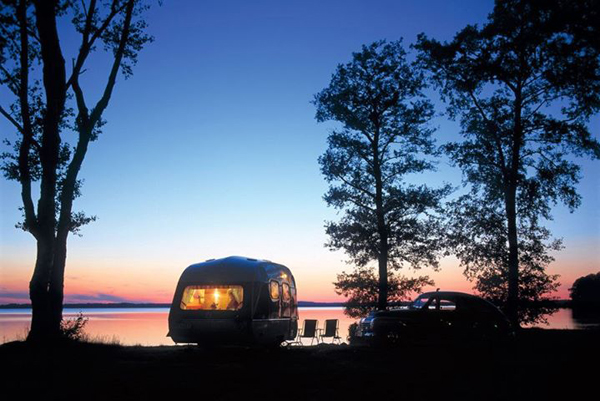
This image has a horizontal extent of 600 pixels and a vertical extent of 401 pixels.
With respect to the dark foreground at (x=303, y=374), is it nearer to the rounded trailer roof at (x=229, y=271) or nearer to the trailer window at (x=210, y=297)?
the trailer window at (x=210, y=297)

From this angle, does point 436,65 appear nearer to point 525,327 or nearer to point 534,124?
point 534,124

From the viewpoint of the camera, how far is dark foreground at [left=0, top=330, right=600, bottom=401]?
309 inches

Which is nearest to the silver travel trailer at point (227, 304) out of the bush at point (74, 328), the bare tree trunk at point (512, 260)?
the bush at point (74, 328)

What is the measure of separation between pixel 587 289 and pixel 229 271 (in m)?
121

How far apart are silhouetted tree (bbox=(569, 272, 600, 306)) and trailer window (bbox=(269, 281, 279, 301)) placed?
368 feet

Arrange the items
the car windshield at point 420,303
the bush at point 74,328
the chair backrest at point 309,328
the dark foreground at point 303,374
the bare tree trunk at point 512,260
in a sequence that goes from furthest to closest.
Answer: the chair backrest at point 309,328
the bare tree trunk at point 512,260
the bush at point 74,328
the car windshield at point 420,303
the dark foreground at point 303,374

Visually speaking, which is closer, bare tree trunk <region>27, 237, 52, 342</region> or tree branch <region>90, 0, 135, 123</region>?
bare tree trunk <region>27, 237, 52, 342</region>

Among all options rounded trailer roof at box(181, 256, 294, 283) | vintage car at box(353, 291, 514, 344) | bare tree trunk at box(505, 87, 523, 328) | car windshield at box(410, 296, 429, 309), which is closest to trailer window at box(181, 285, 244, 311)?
rounded trailer roof at box(181, 256, 294, 283)

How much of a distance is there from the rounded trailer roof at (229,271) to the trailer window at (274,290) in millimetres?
247

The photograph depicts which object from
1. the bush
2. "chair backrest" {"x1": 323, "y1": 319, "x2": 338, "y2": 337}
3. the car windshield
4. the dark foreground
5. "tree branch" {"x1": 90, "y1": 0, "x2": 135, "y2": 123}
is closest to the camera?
the dark foreground

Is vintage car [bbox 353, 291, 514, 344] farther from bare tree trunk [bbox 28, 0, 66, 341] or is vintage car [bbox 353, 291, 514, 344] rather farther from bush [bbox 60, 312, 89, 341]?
bare tree trunk [bbox 28, 0, 66, 341]

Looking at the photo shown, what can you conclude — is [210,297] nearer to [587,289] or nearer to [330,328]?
[330,328]

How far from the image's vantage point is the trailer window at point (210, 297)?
587 inches

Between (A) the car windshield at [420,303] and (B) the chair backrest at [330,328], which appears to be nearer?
(A) the car windshield at [420,303]
